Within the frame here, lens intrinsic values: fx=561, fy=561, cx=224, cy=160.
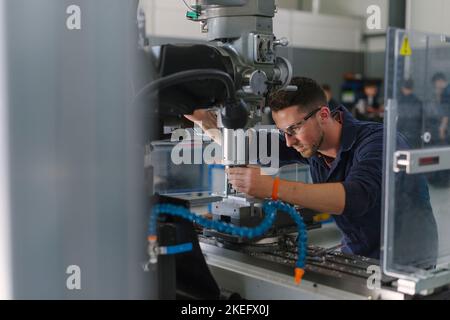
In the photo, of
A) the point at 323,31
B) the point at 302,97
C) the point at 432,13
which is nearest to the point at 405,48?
the point at 302,97

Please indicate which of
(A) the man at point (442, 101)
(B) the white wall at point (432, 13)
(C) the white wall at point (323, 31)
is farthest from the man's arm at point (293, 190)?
(C) the white wall at point (323, 31)

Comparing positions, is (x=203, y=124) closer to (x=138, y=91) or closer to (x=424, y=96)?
(x=138, y=91)

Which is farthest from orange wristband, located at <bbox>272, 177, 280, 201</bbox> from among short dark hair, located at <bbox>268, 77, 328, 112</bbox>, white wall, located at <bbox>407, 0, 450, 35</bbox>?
white wall, located at <bbox>407, 0, 450, 35</bbox>

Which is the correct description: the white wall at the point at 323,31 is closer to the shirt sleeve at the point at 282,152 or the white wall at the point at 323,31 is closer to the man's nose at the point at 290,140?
the shirt sleeve at the point at 282,152

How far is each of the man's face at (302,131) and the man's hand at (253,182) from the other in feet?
1.20

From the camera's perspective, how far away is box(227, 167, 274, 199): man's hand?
4.38ft

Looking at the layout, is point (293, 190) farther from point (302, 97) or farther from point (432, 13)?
point (432, 13)

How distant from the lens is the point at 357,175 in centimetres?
147

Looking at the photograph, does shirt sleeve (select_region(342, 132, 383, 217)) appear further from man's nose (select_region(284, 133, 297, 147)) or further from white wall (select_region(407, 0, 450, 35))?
white wall (select_region(407, 0, 450, 35))

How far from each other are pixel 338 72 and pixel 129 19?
711cm

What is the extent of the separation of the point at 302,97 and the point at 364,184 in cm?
38

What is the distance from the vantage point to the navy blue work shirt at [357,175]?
1432mm

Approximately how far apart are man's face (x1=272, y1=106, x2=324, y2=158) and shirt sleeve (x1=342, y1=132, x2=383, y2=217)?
0.70 ft
